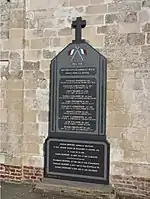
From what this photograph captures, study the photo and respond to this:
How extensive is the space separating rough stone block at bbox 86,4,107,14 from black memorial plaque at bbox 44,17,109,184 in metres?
0.24

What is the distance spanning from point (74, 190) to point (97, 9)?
3372mm

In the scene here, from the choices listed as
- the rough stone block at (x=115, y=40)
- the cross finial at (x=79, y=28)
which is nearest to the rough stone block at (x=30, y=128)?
the cross finial at (x=79, y=28)

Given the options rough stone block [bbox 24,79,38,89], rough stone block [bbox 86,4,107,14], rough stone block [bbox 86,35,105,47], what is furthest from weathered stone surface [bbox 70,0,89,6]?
rough stone block [bbox 24,79,38,89]

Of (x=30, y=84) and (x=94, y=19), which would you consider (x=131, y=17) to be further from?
(x=30, y=84)

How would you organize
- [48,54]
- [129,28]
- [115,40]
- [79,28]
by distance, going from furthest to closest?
1. [48,54]
2. [79,28]
3. [115,40]
4. [129,28]

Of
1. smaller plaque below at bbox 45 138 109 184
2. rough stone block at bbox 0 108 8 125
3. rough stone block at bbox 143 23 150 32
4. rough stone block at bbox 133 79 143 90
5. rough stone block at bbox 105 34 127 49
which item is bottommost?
smaller plaque below at bbox 45 138 109 184

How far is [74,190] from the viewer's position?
6656mm

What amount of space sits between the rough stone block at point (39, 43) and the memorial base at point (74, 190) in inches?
105

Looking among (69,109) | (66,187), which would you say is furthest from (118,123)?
(66,187)

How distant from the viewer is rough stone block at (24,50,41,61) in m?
7.28

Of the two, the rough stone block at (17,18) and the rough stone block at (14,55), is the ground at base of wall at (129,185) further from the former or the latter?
the rough stone block at (17,18)

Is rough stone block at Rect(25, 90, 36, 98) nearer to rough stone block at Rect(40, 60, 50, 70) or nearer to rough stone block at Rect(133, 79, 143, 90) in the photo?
rough stone block at Rect(40, 60, 50, 70)

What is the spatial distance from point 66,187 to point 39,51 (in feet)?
8.83

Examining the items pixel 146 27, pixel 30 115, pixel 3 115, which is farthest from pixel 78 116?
pixel 146 27
